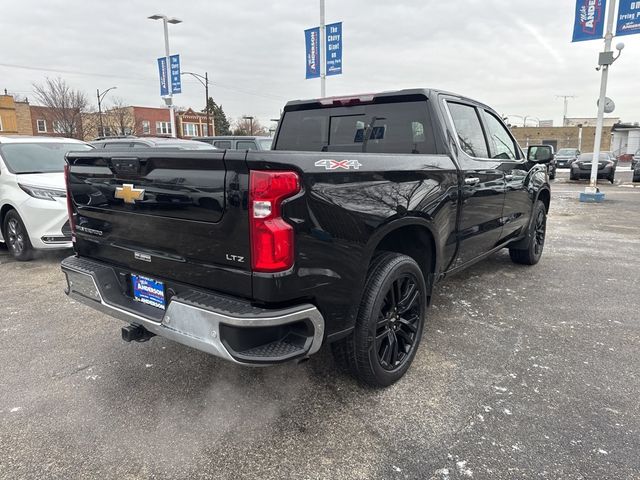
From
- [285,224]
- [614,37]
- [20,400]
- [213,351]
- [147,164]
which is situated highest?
[614,37]

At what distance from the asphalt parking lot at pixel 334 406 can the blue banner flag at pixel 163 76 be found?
53.2ft

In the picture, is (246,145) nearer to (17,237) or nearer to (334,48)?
(334,48)

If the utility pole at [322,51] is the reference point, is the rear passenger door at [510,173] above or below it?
below

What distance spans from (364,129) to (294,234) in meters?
1.89

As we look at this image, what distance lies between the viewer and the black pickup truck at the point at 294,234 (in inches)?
84.4

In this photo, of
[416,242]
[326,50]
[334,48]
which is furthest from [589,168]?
[416,242]

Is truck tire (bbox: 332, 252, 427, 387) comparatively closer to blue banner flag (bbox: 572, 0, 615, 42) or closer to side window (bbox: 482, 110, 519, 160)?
side window (bbox: 482, 110, 519, 160)

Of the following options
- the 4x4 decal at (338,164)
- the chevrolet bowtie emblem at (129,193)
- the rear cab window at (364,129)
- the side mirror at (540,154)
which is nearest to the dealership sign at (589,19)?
the side mirror at (540,154)

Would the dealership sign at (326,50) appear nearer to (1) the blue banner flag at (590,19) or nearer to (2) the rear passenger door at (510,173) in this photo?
(1) the blue banner flag at (590,19)

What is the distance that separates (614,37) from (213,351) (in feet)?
45.1

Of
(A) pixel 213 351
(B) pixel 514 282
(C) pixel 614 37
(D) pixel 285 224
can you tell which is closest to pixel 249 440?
(A) pixel 213 351

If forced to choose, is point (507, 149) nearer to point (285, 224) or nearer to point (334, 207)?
point (334, 207)

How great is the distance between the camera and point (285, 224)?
2123 mm

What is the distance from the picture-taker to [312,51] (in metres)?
14.7
